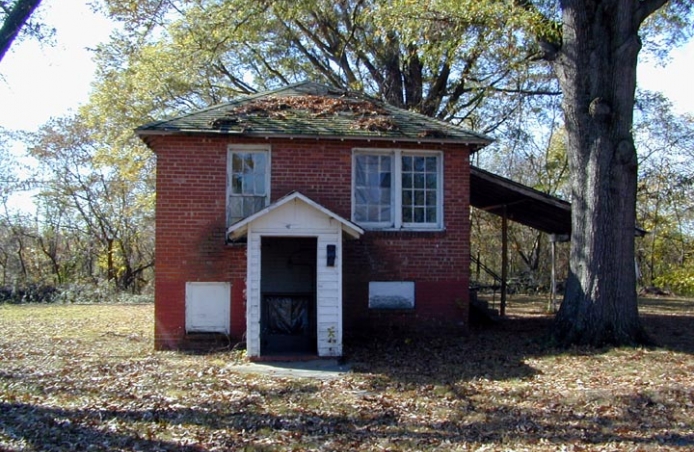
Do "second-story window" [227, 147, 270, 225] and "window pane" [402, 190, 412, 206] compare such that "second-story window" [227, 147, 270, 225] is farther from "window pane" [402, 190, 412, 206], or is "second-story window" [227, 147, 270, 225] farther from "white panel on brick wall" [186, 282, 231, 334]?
"window pane" [402, 190, 412, 206]

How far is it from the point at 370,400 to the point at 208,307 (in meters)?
5.42

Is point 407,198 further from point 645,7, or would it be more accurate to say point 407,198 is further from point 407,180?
point 645,7

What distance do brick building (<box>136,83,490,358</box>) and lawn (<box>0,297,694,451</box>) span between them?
94 centimetres

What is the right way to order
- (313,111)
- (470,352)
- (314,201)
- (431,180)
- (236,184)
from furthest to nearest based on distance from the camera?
(313,111), (431,180), (236,184), (314,201), (470,352)

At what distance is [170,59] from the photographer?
22.5 metres

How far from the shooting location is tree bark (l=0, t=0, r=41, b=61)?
8.95 meters

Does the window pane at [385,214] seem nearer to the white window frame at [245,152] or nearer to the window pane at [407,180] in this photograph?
the window pane at [407,180]

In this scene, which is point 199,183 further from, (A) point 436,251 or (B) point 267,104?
(A) point 436,251

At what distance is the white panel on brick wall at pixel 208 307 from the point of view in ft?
43.4

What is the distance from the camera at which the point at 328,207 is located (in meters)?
13.8

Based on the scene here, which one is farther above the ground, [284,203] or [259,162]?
[259,162]

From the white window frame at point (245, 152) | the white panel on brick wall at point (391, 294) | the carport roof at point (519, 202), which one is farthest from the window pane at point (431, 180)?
the white window frame at point (245, 152)

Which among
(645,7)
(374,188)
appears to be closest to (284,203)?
(374,188)

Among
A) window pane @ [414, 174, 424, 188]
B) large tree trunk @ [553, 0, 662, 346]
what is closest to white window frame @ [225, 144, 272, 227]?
window pane @ [414, 174, 424, 188]
